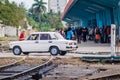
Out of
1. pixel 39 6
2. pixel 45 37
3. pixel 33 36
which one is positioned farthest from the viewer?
pixel 39 6

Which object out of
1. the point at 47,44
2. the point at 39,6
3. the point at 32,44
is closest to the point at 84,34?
the point at 32,44

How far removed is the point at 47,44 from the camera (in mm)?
27094

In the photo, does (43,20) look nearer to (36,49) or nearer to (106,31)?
(106,31)

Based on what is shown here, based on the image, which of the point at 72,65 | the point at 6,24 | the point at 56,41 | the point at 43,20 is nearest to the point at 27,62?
the point at 72,65

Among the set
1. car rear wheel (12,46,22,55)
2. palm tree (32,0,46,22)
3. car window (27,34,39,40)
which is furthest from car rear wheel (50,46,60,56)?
palm tree (32,0,46,22)

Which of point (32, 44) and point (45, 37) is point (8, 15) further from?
point (45, 37)

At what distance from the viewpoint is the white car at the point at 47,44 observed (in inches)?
1053

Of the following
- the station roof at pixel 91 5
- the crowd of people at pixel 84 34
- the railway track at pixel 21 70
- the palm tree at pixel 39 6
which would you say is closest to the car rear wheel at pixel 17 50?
the railway track at pixel 21 70

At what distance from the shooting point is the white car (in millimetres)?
26734

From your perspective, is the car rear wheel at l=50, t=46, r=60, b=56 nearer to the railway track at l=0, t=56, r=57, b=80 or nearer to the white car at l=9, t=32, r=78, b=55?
the white car at l=9, t=32, r=78, b=55

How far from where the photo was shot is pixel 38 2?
500 feet

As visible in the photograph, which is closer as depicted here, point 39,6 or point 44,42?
point 44,42

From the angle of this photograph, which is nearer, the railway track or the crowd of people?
the railway track

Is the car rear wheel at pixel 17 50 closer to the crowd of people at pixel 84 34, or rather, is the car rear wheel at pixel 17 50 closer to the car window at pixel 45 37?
the car window at pixel 45 37
